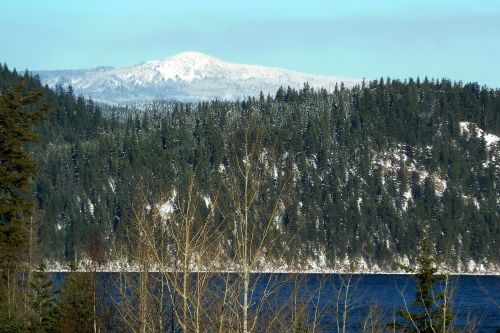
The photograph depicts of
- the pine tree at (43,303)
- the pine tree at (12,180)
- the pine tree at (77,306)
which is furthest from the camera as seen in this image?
the pine tree at (43,303)

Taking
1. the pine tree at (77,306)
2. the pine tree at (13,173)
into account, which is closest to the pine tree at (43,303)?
the pine tree at (77,306)

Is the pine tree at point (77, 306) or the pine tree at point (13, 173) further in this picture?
the pine tree at point (77, 306)

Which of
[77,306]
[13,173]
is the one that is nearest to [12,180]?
[13,173]

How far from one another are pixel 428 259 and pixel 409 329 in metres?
2.38

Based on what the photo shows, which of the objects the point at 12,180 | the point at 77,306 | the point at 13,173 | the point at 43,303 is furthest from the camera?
the point at 43,303

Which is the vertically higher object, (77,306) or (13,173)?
(13,173)

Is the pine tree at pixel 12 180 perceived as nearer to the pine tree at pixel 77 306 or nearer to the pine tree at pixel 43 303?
the pine tree at pixel 77 306

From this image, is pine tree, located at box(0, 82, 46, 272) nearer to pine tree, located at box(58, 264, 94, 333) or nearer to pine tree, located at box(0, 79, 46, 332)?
pine tree, located at box(0, 79, 46, 332)

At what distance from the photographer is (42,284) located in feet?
165

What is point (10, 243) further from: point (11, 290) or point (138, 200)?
point (138, 200)

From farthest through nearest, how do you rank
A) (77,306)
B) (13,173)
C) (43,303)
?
(43,303)
(77,306)
(13,173)

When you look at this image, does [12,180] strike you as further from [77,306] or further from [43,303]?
[43,303]

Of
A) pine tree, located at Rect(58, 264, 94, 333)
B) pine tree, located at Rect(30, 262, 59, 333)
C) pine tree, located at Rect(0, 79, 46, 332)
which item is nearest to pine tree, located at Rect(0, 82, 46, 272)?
pine tree, located at Rect(0, 79, 46, 332)

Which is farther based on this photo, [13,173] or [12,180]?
[13,173]
